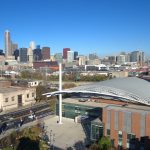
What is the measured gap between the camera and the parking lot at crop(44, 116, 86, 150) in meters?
25.6

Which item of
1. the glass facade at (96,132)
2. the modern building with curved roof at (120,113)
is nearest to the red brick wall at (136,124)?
the modern building with curved roof at (120,113)

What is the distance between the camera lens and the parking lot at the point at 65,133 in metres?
25.6

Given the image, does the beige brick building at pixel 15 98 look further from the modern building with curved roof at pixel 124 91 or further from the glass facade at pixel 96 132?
the glass facade at pixel 96 132

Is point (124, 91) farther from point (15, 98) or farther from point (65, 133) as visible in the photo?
point (15, 98)

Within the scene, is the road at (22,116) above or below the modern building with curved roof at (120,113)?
below

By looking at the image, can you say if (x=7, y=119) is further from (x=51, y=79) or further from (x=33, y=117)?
(x=51, y=79)

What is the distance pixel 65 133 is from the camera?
95.2 feet

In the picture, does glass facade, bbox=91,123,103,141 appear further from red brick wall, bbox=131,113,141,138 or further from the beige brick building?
the beige brick building

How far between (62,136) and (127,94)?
841 cm

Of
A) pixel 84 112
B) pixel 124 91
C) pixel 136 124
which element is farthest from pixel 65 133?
pixel 136 124

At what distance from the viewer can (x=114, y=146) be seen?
2428cm

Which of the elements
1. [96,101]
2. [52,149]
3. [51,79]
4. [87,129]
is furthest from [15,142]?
[51,79]

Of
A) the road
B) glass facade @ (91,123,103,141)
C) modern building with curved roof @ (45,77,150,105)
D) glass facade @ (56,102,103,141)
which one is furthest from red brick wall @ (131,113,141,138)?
the road

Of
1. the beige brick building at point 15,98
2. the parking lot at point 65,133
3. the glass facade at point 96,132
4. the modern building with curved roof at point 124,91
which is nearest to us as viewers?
the parking lot at point 65,133
